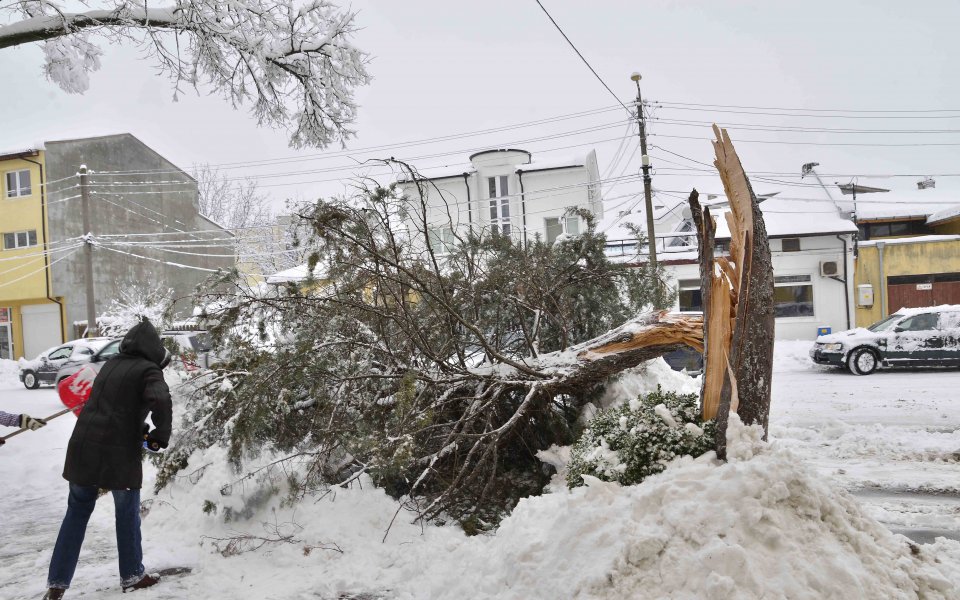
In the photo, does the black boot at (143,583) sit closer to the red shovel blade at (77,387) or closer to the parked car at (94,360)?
the red shovel blade at (77,387)

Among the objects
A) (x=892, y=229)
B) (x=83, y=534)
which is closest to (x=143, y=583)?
(x=83, y=534)

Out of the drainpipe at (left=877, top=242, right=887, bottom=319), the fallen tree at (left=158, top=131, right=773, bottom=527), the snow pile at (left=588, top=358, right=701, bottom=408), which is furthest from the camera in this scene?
the drainpipe at (left=877, top=242, right=887, bottom=319)

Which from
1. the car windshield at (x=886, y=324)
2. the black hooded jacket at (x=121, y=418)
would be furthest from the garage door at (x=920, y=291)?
the black hooded jacket at (x=121, y=418)

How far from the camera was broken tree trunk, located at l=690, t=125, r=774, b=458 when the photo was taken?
4.33 m

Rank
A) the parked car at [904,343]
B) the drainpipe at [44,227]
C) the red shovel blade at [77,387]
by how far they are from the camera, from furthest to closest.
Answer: the drainpipe at [44,227] → the parked car at [904,343] → the red shovel blade at [77,387]

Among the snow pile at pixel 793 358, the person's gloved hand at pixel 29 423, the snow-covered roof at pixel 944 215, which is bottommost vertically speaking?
the snow pile at pixel 793 358

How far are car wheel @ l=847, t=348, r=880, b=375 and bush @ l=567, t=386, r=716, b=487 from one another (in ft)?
42.4

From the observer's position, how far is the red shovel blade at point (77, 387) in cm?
603

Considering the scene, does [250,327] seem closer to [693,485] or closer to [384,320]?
[384,320]

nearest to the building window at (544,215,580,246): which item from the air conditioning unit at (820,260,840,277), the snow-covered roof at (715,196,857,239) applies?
the snow-covered roof at (715,196,857,239)

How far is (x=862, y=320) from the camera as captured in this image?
77.9 feet

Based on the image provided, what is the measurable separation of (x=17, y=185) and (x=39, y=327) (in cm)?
635

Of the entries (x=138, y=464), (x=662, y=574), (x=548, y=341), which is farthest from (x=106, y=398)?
(x=548, y=341)

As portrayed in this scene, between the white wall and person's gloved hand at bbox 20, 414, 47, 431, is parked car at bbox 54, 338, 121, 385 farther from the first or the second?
the white wall
